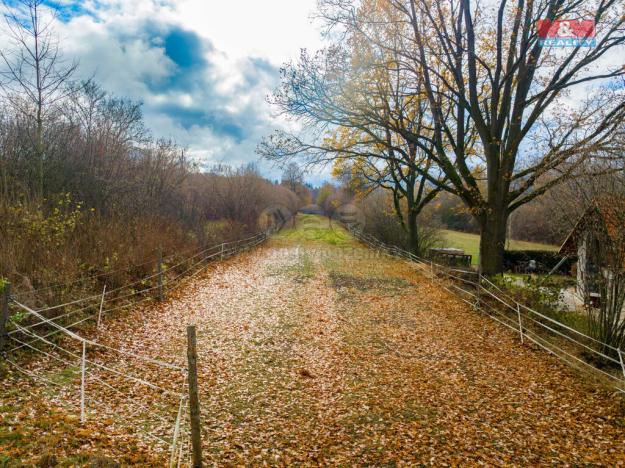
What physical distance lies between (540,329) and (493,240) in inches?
165

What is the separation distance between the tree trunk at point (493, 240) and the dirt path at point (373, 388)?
2198 mm

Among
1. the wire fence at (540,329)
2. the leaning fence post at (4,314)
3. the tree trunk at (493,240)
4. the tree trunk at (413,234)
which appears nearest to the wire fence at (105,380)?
the leaning fence post at (4,314)

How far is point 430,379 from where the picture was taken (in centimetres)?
739

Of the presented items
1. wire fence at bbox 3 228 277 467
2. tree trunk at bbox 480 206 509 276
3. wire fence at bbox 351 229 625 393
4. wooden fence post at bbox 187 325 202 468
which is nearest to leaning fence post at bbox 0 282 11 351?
wire fence at bbox 3 228 277 467

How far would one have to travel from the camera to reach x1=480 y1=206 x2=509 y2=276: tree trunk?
13.5 meters

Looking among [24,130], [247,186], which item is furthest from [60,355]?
[247,186]

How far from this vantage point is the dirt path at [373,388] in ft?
16.9

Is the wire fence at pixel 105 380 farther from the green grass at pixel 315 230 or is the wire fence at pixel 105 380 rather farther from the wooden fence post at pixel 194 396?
the green grass at pixel 315 230

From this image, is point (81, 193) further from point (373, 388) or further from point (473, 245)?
point (473, 245)

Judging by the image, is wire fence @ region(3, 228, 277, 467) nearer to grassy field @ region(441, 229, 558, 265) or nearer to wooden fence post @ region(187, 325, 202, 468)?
wooden fence post @ region(187, 325, 202, 468)

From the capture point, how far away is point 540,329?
10.1 metres

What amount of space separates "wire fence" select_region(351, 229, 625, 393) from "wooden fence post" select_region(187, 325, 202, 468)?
20.4 feet

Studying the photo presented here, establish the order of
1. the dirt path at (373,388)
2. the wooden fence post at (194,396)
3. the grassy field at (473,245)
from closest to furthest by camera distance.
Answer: the wooden fence post at (194,396)
the dirt path at (373,388)
the grassy field at (473,245)

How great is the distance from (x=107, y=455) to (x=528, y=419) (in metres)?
5.95
